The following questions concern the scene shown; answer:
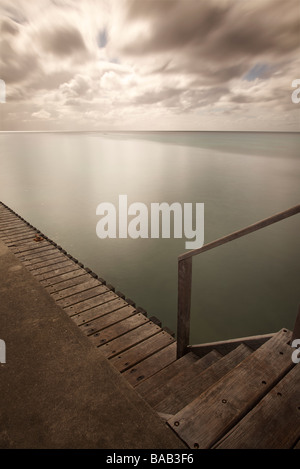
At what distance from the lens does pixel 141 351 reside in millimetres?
3551

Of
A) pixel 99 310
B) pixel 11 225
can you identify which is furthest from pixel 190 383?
pixel 11 225

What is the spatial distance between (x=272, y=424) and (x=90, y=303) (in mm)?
3552

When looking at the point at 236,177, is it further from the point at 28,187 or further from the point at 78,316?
the point at 78,316

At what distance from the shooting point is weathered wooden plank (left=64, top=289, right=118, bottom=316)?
14.5 feet

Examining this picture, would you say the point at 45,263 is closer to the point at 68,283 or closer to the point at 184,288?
the point at 68,283

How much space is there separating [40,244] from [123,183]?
67.9ft

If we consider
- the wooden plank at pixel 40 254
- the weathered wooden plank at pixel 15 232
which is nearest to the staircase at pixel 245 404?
the wooden plank at pixel 40 254

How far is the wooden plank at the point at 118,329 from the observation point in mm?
3773

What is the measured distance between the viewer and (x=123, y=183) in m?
27.2

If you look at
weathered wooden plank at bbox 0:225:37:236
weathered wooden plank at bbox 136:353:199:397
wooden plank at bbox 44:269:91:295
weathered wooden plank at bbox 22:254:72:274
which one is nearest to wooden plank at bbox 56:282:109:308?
wooden plank at bbox 44:269:91:295

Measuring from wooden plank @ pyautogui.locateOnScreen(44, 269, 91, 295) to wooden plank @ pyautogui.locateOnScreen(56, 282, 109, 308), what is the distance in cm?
36

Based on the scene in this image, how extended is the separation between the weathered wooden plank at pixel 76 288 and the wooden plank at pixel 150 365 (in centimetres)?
218

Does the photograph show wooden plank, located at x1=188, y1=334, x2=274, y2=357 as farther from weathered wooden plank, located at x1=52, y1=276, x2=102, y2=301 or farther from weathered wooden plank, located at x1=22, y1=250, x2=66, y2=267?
→ weathered wooden plank, located at x1=22, y1=250, x2=66, y2=267
